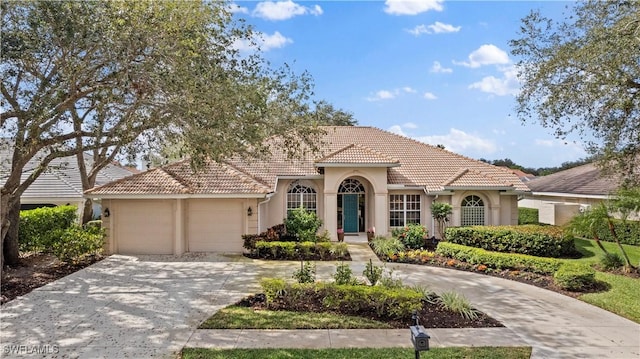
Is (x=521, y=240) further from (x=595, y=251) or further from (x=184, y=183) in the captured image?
(x=184, y=183)

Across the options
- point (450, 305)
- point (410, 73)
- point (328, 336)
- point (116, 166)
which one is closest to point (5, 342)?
point (328, 336)

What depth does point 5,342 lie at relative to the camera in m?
7.57

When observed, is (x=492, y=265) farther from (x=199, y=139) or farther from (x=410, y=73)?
(x=199, y=139)

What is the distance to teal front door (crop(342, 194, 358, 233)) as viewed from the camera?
73.6ft

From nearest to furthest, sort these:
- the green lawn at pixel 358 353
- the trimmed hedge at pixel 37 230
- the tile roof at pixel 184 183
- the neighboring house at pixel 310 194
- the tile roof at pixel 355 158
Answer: the green lawn at pixel 358 353 → the trimmed hedge at pixel 37 230 → the tile roof at pixel 184 183 → the neighboring house at pixel 310 194 → the tile roof at pixel 355 158

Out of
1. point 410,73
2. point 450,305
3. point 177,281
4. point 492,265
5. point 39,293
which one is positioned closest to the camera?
point 450,305

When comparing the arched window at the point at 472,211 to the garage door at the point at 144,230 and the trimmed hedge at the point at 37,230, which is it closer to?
the garage door at the point at 144,230

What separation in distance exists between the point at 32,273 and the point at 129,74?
27.1 feet

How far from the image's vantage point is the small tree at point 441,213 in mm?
19520

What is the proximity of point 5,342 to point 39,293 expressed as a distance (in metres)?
3.98

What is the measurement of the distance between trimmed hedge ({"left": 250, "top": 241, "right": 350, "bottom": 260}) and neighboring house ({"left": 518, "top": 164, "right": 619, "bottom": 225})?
460 inches

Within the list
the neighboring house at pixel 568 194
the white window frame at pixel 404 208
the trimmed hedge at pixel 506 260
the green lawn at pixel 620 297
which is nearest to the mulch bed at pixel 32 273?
the white window frame at pixel 404 208

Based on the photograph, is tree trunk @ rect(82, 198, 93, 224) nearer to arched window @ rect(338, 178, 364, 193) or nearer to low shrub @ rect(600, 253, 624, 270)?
arched window @ rect(338, 178, 364, 193)

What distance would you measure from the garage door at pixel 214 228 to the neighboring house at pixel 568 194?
50.6 ft
